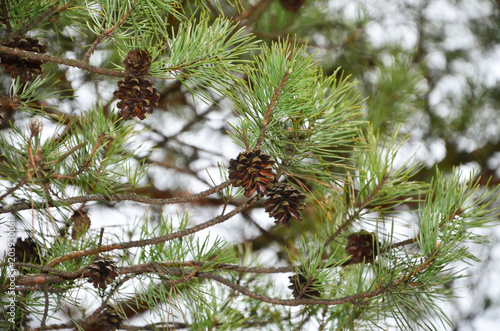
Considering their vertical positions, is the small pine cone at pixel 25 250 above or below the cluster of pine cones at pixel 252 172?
above

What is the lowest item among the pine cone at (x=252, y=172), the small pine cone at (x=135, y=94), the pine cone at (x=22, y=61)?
the pine cone at (x=252, y=172)

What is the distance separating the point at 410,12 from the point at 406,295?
1.51 m

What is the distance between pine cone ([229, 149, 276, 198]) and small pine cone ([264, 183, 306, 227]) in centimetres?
6

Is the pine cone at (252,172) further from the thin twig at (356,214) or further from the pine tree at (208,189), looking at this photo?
the thin twig at (356,214)

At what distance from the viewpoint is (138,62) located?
1.57ft

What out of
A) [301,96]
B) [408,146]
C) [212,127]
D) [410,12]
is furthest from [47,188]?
[410,12]

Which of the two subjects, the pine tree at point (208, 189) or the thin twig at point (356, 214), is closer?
the pine tree at point (208, 189)

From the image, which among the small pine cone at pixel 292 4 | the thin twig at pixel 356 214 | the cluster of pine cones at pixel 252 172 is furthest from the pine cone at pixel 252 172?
the small pine cone at pixel 292 4

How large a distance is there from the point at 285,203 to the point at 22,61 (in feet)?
1.12

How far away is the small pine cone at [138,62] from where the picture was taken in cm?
48

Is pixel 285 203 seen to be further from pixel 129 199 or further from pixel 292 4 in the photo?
pixel 292 4

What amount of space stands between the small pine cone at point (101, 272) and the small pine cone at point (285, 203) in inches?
7.3

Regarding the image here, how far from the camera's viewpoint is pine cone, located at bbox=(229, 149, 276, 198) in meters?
0.46

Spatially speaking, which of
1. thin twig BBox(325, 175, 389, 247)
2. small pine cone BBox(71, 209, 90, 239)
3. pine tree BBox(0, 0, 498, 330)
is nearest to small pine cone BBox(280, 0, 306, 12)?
pine tree BBox(0, 0, 498, 330)
